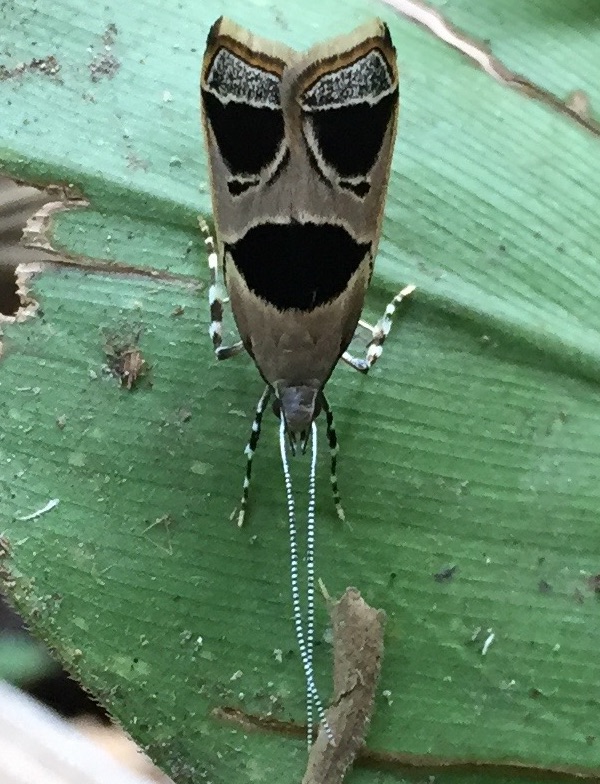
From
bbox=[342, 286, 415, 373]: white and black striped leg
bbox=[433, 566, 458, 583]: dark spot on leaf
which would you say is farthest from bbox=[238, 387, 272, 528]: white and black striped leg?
bbox=[433, 566, 458, 583]: dark spot on leaf

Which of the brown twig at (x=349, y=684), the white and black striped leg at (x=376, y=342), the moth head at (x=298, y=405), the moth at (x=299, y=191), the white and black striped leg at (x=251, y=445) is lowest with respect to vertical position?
the brown twig at (x=349, y=684)

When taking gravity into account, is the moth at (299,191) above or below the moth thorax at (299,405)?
above

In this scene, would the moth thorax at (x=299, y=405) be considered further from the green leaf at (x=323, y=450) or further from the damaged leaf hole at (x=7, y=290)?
the damaged leaf hole at (x=7, y=290)

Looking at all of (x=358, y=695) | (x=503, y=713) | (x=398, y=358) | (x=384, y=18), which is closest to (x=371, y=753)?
(x=358, y=695)

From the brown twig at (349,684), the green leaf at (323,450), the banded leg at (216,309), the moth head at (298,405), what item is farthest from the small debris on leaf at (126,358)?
the brown twig at (349,684)

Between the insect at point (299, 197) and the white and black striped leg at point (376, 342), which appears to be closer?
A: the insect at point (299, 197)

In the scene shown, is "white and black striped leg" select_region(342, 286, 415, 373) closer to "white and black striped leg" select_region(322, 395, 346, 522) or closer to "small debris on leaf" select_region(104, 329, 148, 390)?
"white and black striped leg" select_region(322, 395, 346, 522)

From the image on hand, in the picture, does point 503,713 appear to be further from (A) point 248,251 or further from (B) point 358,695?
(A) point 248,251

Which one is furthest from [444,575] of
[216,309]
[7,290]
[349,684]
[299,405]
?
[7,290]
